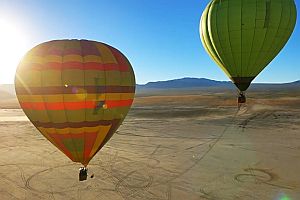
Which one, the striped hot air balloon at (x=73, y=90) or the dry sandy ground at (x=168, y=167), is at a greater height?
the striped hot air balloon at (x=73, y=90)

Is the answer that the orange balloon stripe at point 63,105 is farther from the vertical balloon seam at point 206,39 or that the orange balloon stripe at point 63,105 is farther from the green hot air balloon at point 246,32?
the vertical balloon seam at point 206,39

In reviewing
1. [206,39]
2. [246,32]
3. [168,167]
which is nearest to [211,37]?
[206,39]

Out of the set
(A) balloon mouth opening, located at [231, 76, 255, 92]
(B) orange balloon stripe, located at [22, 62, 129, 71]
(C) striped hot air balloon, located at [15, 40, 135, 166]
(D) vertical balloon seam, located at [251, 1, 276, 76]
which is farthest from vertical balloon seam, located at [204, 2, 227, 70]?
(B) orange balloon stripe, located at [22, 62, 129, 71]

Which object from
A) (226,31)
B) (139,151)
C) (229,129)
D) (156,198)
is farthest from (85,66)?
(229,129)

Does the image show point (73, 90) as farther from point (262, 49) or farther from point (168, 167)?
point (262, 49)

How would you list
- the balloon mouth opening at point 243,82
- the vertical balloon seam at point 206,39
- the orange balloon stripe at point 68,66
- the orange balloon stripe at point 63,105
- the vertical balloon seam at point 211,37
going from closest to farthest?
the orange balloon stripe at point 68,66, the orange balloon stripe at point 63,105, the balloon mouth opening at point 243,82, the vertical balloon seam at point 211,37, the vertical balloon seam at point 206,39

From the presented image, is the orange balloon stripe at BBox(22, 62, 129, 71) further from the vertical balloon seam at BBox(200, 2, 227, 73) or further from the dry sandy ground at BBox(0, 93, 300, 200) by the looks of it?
the vertical balloon seam at BBox(200, 2, 227, 73)

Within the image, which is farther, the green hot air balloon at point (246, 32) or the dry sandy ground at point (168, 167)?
the green hot air balloon at point (246, 32)

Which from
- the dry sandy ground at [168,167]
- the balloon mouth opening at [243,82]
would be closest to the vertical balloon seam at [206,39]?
the balloon mouth opening at [243,82]
